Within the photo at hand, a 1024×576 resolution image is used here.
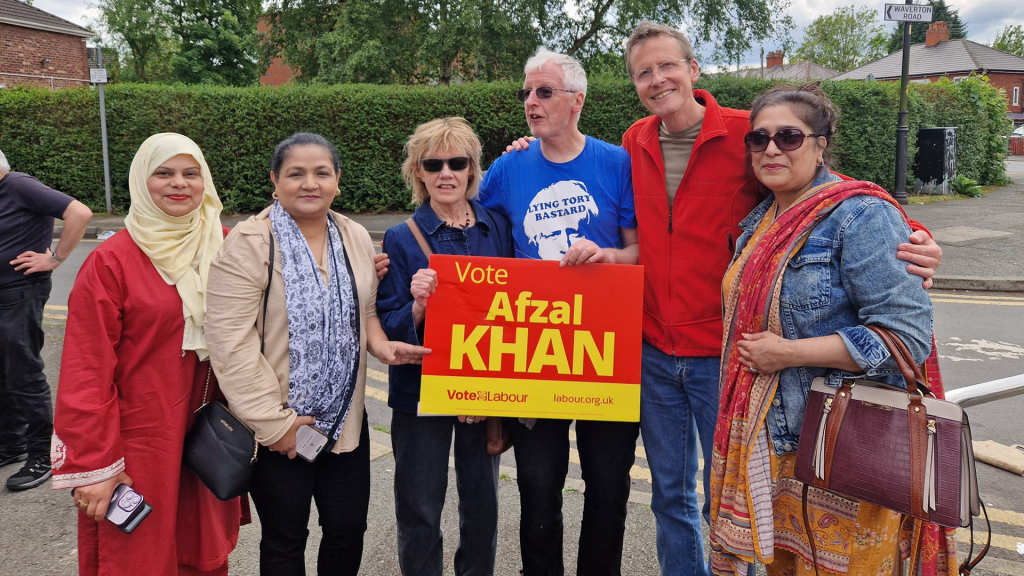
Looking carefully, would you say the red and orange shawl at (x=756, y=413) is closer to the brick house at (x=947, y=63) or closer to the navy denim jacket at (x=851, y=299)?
the navy denim jacket at (x=851, y=299)

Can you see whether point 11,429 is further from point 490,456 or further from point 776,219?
point 776,219

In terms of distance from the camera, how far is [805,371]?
2.05m

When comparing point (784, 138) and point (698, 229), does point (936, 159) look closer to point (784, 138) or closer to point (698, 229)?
point (698, 229)

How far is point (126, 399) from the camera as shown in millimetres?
2318

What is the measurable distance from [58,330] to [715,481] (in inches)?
306

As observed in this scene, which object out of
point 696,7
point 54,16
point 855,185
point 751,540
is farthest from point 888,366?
point 54,16

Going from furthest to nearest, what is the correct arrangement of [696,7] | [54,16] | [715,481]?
1. [54,16]
2. [696,7]
3. [715,481]

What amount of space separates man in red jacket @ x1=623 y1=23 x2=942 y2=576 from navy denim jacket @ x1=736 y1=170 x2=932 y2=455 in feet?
1.87

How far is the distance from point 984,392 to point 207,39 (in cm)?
3613

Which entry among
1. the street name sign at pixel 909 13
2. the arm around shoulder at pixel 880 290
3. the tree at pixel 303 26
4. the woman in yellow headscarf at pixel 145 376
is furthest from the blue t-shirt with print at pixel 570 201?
the tree at pixel 303 26

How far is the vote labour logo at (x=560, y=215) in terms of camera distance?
2719 mm

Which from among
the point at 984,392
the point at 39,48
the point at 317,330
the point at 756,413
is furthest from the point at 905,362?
the point at 39,48

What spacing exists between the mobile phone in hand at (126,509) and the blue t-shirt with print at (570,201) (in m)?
1.66

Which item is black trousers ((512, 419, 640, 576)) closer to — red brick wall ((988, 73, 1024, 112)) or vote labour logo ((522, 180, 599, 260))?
vote labour logo ((522, 180, 599, 260))
